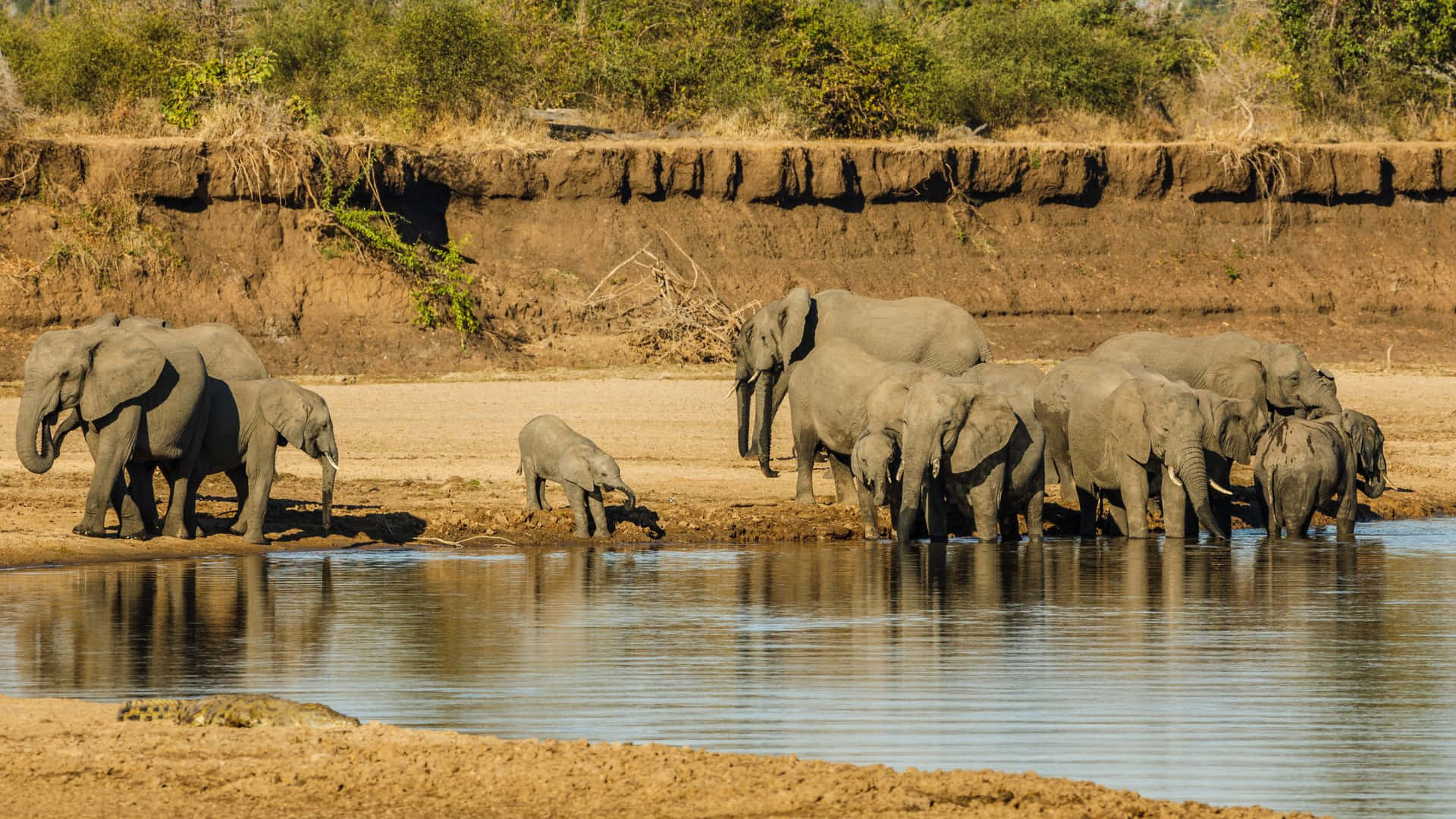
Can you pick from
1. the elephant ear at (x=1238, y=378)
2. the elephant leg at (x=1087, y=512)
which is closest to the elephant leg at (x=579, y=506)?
the elephant leg at (x=1087, y=512)

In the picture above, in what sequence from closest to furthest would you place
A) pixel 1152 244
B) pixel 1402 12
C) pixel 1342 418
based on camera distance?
pixel 1342 418
pixel 1152 244
pixel 1402 12

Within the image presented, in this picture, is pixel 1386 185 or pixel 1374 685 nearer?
pixel 1374 685

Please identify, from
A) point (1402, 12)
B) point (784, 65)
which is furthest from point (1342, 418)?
point (1402, 12)

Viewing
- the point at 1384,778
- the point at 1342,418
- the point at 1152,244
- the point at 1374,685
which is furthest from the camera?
the point at 1152,244

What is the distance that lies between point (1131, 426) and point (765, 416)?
4.98 metres

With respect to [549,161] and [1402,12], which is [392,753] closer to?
[549,161]

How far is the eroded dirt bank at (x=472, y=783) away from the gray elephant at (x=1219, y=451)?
9.56 meters

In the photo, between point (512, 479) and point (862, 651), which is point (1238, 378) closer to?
point (512, 479)

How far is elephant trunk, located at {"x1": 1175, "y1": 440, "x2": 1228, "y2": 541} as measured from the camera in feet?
52.0

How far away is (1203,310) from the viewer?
32594mm

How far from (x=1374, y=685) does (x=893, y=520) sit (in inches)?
278

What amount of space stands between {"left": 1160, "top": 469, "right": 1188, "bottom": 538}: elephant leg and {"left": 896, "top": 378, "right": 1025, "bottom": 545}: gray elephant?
110 cm

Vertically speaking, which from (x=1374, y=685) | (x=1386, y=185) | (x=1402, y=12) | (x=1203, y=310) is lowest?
(x=1374, y=685)

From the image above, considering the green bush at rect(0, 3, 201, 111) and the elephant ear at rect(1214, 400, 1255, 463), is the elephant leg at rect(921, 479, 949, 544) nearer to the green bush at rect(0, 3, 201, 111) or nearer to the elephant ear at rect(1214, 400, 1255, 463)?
the elephant ear at rect(1214, 400, 1255, 463)
